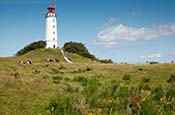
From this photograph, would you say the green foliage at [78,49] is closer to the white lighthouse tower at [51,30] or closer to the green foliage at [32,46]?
the white lighthouse tower at [51,30]

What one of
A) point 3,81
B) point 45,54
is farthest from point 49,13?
point 3,81

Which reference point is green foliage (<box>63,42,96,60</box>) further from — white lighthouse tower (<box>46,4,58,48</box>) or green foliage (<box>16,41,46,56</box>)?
green foliage (<box>16,41,46,56</box>)

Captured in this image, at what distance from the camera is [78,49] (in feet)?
351

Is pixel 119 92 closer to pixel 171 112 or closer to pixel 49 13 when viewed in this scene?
pixel 171 112

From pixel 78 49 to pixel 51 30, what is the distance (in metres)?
11.5

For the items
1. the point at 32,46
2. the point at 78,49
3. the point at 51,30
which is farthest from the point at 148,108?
the point at 32,46

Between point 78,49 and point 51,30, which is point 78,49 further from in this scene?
point 51,30

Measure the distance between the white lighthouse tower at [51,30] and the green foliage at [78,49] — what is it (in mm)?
6101

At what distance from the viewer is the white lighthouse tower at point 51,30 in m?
102

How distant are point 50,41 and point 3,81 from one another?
292ft

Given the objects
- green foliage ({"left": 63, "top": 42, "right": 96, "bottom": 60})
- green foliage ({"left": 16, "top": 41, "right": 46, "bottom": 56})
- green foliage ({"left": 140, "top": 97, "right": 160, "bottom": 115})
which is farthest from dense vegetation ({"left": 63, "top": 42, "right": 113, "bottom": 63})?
green foliage ({"left": 140, "top": 97, "right": 160, "bottom": 115})

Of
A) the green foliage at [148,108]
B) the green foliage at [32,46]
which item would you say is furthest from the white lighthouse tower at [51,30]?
the green foliage at [148,108]

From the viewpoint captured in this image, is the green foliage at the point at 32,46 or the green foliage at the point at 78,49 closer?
the green foliage at the point at 78,49

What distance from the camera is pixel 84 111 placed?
722cm
